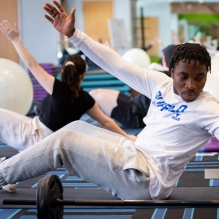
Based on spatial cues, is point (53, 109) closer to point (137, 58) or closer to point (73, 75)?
point (73, 75)

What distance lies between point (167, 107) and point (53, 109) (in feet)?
4.81

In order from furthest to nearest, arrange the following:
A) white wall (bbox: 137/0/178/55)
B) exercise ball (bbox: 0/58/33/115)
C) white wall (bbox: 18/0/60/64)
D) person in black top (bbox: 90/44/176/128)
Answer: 1. white wall (bbox: 137/0/178/55)
2. white wall (bbox: 18/0/60/64)
3. person in black top (bbox: 90/44/176/128)
4. exercise ball (bbox: 0/58/33/115)

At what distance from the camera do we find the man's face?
2262mm

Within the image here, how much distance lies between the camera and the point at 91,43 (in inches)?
99.6

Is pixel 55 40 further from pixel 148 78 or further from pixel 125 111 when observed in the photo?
pixel 148 78

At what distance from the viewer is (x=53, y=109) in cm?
369

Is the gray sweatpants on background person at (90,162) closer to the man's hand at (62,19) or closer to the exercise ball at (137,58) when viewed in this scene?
the man's hand at (62,19)

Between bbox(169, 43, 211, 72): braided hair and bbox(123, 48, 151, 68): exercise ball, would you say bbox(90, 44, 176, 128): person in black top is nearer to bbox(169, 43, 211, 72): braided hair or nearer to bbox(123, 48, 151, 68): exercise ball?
bbox(123, 48, 151, 68): exercise ball

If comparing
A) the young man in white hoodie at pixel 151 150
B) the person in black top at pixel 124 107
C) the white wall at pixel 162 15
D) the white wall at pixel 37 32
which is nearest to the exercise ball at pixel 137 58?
the white wall at pixel 37 32

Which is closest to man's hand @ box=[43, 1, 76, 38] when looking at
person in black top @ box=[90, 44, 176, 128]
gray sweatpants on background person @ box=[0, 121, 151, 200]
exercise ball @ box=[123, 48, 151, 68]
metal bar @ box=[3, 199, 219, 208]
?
gray sweatpants on background person @ box=[0, 121, 151, 200]

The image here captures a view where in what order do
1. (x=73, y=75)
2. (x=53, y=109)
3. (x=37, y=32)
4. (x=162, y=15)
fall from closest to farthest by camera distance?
(x=73, y=75)
(x=53, y=109)
(x=37, y=32)
(x=162, y=15)

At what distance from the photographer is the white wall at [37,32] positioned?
750 centimetres

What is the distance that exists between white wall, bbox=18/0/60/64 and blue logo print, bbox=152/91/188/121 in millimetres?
5110

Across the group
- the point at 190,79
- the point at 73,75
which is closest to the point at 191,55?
the point at 190,79
